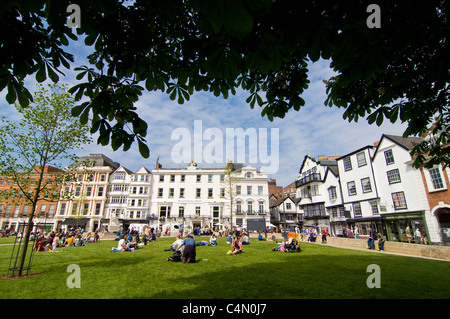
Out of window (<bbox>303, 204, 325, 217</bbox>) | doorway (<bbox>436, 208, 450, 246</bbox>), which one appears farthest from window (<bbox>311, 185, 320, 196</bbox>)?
doorway (<bbox>436, 208, 450, 246</bbox>)

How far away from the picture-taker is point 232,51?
7.70 feet

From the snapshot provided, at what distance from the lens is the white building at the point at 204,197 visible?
48.8 meters

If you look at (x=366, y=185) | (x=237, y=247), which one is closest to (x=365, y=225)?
(x=366, y=185)

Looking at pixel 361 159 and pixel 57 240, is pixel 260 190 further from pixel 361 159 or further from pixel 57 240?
pixel 57 240

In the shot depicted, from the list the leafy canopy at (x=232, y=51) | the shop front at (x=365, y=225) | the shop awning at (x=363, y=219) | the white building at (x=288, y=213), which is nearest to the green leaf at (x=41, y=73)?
the leafy canopy at (x=232, y=51)

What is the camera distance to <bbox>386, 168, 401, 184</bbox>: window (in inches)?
1124

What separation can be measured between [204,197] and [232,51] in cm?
4984

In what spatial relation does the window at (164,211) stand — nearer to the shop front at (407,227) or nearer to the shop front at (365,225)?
the shop front at (365,225)

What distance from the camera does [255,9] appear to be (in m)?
1.45

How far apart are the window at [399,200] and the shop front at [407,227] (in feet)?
3.26

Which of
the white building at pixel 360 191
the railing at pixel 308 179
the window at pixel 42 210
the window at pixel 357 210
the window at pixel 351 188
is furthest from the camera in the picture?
the window at pixel 42 210

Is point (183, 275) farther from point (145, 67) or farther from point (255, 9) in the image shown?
point (255, 9)
